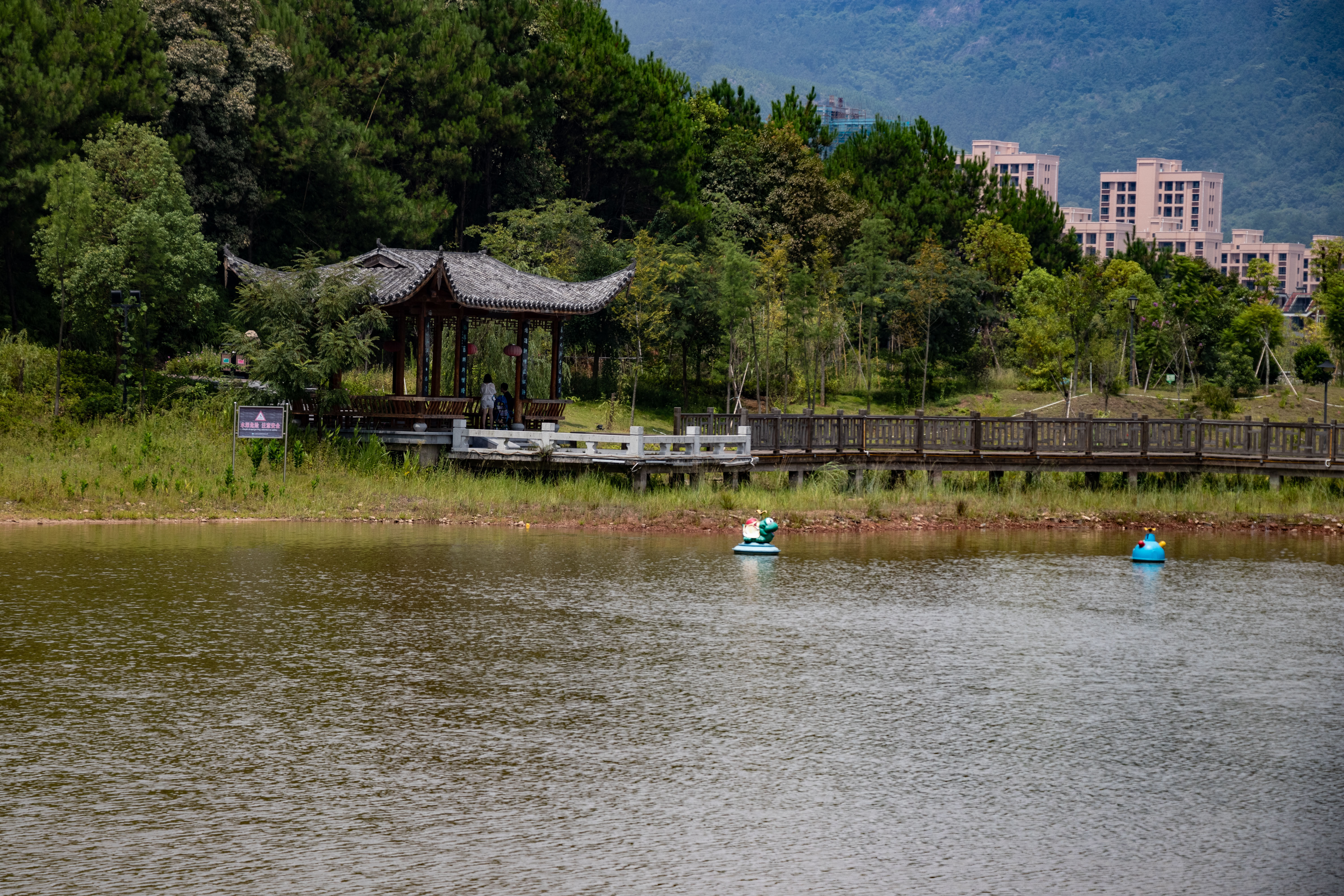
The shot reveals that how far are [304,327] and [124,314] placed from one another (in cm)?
399

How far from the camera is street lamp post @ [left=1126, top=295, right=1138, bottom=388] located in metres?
55.9

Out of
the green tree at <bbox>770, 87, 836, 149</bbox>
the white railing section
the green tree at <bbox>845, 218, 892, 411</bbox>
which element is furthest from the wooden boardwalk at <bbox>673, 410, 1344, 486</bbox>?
the green tree at <bbox>770, 87, 836, 149</bbox>

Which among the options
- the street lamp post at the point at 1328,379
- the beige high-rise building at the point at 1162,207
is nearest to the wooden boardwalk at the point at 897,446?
the street lamp post at the point at 1328,379

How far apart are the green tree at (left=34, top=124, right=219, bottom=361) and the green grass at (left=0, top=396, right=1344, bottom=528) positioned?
4.03 m

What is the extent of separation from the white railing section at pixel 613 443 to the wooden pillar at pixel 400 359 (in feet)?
7.09

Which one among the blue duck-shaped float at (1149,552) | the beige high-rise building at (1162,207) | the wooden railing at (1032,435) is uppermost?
the beige high-rise building at (1162,207)

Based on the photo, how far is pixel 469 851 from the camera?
799cm

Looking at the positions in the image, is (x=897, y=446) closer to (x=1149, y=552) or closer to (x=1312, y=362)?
(x=1149, y=552)

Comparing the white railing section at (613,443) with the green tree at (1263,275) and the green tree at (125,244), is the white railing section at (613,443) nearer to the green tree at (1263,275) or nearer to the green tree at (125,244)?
the green tree at (125,244)

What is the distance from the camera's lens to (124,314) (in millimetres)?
28297

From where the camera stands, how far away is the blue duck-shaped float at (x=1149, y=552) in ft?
73.1

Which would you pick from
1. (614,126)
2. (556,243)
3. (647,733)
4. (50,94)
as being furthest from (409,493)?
(614,126)

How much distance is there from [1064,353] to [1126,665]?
134 feet

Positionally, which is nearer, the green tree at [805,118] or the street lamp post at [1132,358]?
the street lamp post at [1132,358]
